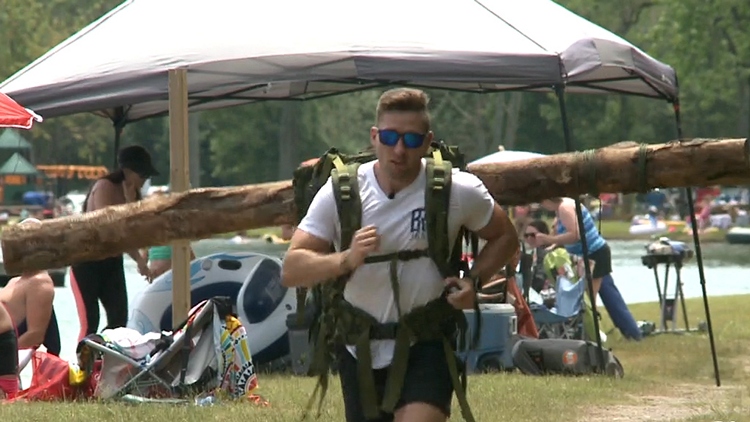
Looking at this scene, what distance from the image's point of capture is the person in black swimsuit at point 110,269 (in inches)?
523

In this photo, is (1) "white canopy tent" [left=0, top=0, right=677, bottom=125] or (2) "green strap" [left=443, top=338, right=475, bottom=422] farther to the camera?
(1) "white canopy tent" [left=0, top=0, right=677, bottom=125]

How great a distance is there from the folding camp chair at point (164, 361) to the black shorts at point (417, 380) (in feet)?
13.8

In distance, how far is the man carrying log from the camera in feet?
21.0

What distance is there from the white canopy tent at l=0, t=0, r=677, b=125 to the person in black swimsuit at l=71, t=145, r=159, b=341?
0.69 m

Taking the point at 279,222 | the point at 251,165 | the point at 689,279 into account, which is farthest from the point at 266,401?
the point at 251,165

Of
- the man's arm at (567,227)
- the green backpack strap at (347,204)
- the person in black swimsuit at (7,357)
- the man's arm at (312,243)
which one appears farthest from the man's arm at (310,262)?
the man's arm at (567,227)

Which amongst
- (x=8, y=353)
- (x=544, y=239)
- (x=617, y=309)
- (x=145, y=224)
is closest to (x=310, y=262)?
(x=145, y=224)

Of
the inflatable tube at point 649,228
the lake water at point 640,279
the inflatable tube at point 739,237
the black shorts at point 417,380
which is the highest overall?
the black shorts at point 417,380

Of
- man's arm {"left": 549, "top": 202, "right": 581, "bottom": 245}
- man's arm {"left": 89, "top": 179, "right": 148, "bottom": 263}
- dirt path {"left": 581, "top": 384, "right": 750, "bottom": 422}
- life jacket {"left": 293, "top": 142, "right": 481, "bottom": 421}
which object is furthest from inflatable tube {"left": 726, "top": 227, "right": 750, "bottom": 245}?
life jacket {"left": 293, "top": 142, "right": 481, "bottom": 421}

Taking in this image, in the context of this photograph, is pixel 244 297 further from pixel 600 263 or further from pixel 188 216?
pixel 188 216

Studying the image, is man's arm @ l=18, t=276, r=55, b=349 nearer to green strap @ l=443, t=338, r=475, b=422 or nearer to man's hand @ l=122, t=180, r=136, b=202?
man's hand @ l=122, t=180, r=136, b=202

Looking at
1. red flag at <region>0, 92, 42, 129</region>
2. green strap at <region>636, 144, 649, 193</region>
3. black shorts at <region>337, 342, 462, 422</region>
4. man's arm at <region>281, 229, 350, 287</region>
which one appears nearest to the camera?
man's arm at <region>281, 229, 350, 287</region>

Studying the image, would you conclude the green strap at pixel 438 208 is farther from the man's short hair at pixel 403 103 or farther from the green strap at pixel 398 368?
the green strap at pixel 398 368

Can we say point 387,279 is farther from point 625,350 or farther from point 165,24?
point 625,350
